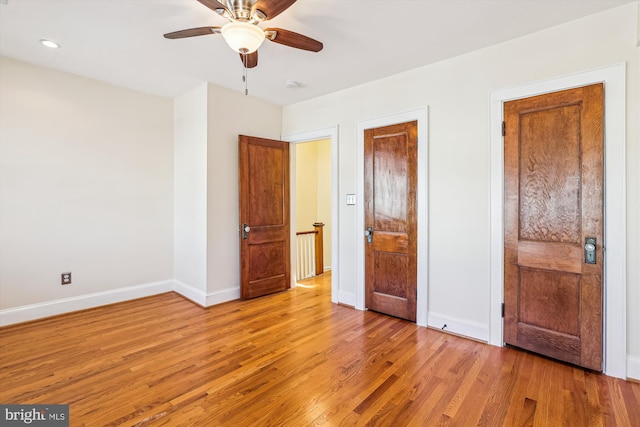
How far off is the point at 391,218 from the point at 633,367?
7.02ft

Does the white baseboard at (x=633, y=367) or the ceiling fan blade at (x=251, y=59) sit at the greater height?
the ceiling fan blade at (x=251, y=59)

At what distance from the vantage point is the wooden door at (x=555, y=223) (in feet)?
7.45

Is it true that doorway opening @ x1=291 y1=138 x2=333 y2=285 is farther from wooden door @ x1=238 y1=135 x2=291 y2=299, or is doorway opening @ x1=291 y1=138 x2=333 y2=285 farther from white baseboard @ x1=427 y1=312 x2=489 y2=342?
white baseboard @ x1=427 y1=312 x2=489 y2=342

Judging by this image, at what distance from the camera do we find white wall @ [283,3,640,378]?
2.17m

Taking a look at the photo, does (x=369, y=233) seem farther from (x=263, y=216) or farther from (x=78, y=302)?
(x=78, y=302)

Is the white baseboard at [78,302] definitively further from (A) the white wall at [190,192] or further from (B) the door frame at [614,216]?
(B) the door frame at [614,216]

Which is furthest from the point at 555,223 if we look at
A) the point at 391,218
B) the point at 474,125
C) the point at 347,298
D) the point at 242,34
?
the point at 242,34

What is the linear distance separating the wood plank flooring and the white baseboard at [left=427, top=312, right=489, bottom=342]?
9 cm

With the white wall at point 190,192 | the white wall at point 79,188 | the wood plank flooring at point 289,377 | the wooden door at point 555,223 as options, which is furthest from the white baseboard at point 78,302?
the wooden door at point 555,223

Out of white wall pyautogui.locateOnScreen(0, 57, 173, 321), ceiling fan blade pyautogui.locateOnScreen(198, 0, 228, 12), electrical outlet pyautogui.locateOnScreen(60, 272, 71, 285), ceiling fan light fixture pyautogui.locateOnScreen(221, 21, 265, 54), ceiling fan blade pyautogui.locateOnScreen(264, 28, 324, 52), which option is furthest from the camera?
electrical outlet pyautogui.locateOnScreen(60, 272, 71, 285)

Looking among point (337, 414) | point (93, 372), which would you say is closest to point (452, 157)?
point (337, 414)

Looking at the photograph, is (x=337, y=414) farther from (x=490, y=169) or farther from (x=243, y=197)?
(x=243, y=197)

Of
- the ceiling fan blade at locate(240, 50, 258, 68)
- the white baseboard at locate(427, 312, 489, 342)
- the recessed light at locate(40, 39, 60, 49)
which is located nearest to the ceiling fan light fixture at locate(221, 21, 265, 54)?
the ceiling fan blade at locate(240, 50, 258, 68)

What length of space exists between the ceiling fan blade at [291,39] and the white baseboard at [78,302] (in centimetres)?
355
